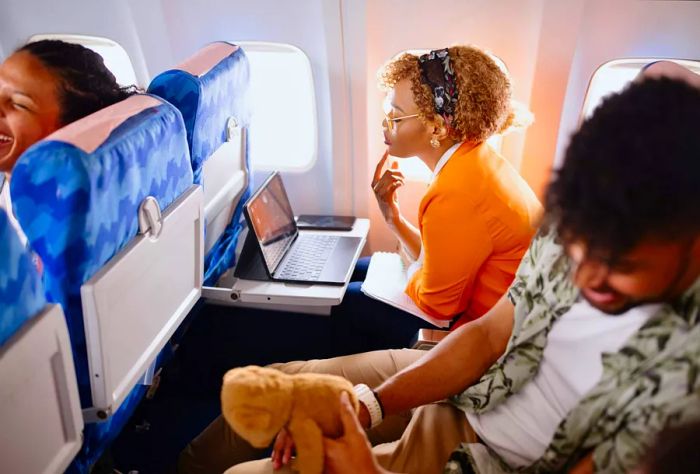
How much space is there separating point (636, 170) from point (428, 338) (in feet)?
4.07

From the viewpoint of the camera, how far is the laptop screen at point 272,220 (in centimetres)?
227

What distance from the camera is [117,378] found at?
1521 mm

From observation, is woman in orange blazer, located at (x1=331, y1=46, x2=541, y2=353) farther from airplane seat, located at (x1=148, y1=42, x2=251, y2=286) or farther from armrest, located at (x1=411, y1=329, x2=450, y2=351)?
airplane seat, located at (x1=148, y1=42, x2=251, y2=286)

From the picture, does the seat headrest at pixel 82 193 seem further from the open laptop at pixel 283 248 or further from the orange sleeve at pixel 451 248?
the orange sleeve at pixel 451 248

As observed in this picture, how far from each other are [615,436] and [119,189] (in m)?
1.21

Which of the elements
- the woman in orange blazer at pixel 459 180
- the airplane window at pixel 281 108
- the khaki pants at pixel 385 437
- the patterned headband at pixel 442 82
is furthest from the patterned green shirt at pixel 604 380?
the airplane window at pixel 281 108

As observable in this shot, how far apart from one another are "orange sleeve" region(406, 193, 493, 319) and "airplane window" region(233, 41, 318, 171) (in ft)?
3.68

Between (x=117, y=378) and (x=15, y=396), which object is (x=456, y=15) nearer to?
(x=117, y=378)

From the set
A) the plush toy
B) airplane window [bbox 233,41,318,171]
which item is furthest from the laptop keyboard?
the plush toy

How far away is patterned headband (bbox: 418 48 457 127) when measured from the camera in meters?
2.03

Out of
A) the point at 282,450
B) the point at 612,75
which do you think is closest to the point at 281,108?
the point at 612,75

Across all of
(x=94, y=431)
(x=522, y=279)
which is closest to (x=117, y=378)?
(x=94, y=431)

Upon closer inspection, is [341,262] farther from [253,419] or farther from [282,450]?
[253,419]

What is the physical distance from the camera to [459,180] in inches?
75.2
